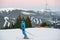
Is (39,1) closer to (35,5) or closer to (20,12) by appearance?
(35,5)

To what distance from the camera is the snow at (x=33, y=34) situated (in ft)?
6.88

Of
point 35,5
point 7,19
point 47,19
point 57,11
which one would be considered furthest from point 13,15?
point 57,11

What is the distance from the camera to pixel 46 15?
83.7 inches

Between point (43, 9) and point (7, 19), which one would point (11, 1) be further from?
point (43, 9)

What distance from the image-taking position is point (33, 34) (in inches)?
82.7

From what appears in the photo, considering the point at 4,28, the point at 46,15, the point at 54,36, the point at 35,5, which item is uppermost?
the point at 35,5

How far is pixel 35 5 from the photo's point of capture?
212cm

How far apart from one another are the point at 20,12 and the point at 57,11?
1.67 ft

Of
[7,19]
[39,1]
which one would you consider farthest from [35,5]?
[7,19]

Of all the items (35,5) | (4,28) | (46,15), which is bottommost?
(4,28)

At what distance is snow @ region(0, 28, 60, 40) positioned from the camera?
2.10 metres

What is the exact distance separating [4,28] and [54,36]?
688 mm

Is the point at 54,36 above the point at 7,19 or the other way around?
the other way around

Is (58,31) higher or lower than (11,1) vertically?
Answer: lower
